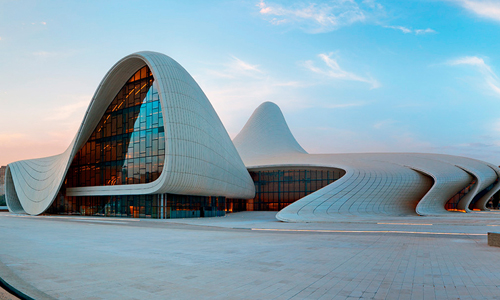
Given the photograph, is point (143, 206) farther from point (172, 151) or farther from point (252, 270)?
point (252, 270)

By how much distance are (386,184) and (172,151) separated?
22.2 m

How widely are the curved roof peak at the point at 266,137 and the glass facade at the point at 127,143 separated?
23402 mm

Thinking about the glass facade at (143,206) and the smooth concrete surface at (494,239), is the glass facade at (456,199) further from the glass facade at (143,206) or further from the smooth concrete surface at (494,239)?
the smooth concrete surface at (494,239)

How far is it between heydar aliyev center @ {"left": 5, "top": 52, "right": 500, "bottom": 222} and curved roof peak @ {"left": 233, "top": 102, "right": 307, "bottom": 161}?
34.7 feet

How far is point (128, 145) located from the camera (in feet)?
128

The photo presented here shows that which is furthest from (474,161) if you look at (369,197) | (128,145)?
(128,145)

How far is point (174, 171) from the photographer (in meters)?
32.4

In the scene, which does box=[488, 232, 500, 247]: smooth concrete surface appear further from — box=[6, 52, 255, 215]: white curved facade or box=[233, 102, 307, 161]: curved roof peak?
box=[233, 102, 307, 161]: curved roof peak

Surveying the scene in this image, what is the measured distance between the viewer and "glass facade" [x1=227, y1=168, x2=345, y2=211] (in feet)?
174

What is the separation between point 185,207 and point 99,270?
28.4 m

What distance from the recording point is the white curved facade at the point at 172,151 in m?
33.2

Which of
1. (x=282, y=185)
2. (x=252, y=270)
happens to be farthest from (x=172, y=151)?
(x=282, y=185)

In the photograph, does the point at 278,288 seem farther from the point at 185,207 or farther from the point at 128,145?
the point at 128,145

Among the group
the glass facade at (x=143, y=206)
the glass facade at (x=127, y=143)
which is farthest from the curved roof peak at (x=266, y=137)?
the glass facade at (x=127, y=143)
